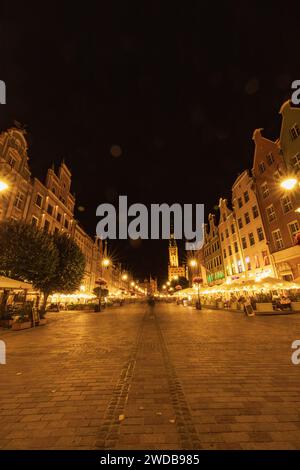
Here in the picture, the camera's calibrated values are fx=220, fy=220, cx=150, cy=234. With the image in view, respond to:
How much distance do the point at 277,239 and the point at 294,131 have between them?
12640 mm

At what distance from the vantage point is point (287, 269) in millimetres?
25156

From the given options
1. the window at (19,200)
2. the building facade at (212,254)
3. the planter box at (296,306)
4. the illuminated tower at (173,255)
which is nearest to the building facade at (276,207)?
the planter box at (296,306)

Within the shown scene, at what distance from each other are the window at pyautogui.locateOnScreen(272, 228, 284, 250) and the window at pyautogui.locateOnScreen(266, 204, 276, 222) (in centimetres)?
185

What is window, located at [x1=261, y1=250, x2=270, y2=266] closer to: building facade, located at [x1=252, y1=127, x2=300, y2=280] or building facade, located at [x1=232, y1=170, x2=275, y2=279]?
building facade, located at [x1=232, y1=170, x2=275, y2=279]

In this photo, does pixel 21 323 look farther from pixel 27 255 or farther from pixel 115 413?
pixel 115 413

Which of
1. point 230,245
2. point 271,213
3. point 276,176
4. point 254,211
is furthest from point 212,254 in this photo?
point 276,176

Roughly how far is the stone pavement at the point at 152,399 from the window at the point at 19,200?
2440 cm

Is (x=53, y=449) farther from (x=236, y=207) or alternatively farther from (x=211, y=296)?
(x=211, y=296)

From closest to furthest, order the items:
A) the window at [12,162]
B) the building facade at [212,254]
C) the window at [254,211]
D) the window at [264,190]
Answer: the window at [12,162] → the window at [264,190] → the window at [254,211] → the building facade at [212,254]

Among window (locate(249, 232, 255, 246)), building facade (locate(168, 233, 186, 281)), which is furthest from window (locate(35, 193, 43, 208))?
building facade (locate(168, 233, 186, 281))

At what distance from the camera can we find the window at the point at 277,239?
26.8 metres

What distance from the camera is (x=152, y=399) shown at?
4000 millimetres

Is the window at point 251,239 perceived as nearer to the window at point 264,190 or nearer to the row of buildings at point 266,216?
the row of buildings at point 266,216

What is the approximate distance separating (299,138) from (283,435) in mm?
29354
